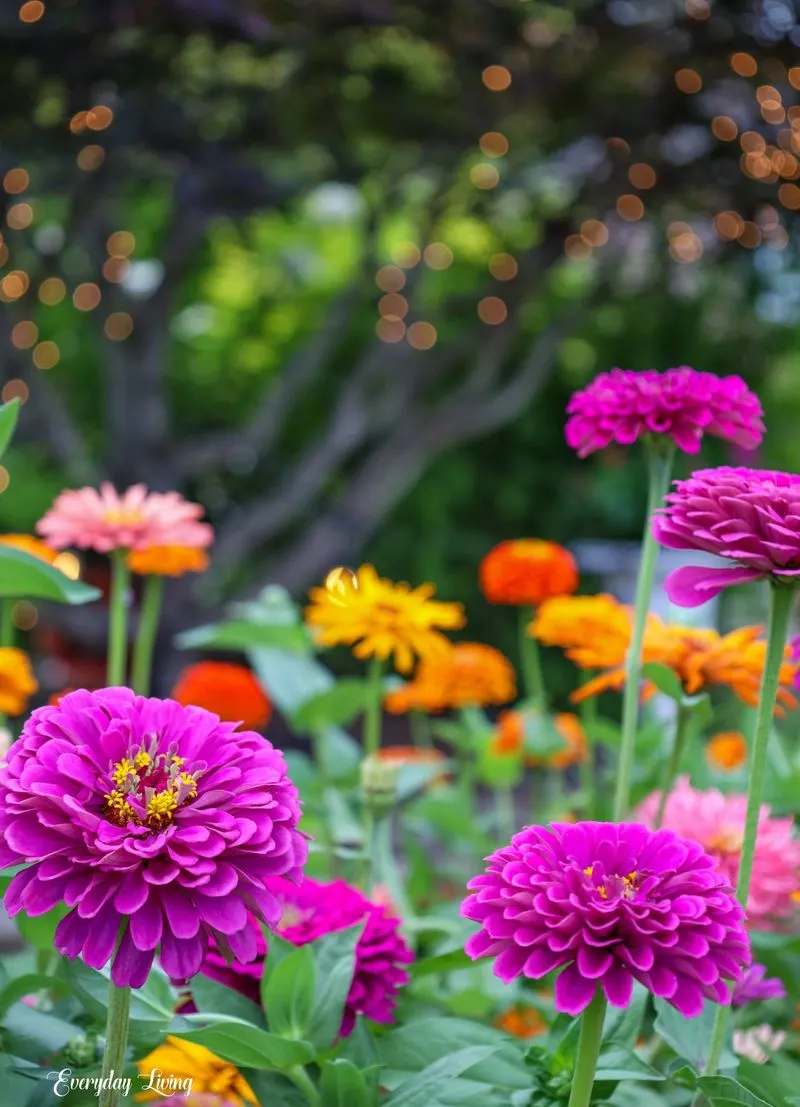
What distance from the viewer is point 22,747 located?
1.28ft

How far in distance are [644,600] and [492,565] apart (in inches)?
15.7

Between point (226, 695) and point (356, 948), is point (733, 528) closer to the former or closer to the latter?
point (356, 948)

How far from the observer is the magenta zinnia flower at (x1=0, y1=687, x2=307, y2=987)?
1.17 ft

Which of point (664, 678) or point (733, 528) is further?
point (664, 678)

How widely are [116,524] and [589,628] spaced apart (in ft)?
0.91

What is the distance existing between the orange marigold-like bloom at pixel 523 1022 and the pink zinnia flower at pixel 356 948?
0.19 metres

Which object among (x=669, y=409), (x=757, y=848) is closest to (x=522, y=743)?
(x=757, y=848)

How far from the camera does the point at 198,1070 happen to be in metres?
0.47

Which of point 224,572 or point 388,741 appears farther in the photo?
point 388,741

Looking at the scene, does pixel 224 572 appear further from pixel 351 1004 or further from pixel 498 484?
pixel 351 1004

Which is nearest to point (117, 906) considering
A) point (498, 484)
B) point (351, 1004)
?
point (351, 1004)

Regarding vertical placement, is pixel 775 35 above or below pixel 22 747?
above

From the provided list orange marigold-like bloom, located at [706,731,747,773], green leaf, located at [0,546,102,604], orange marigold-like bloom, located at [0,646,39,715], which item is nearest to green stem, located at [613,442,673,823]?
green leaf, located at [0,546,102,604]

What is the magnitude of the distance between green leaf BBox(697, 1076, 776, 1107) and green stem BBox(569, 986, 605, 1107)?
0.04 metres
